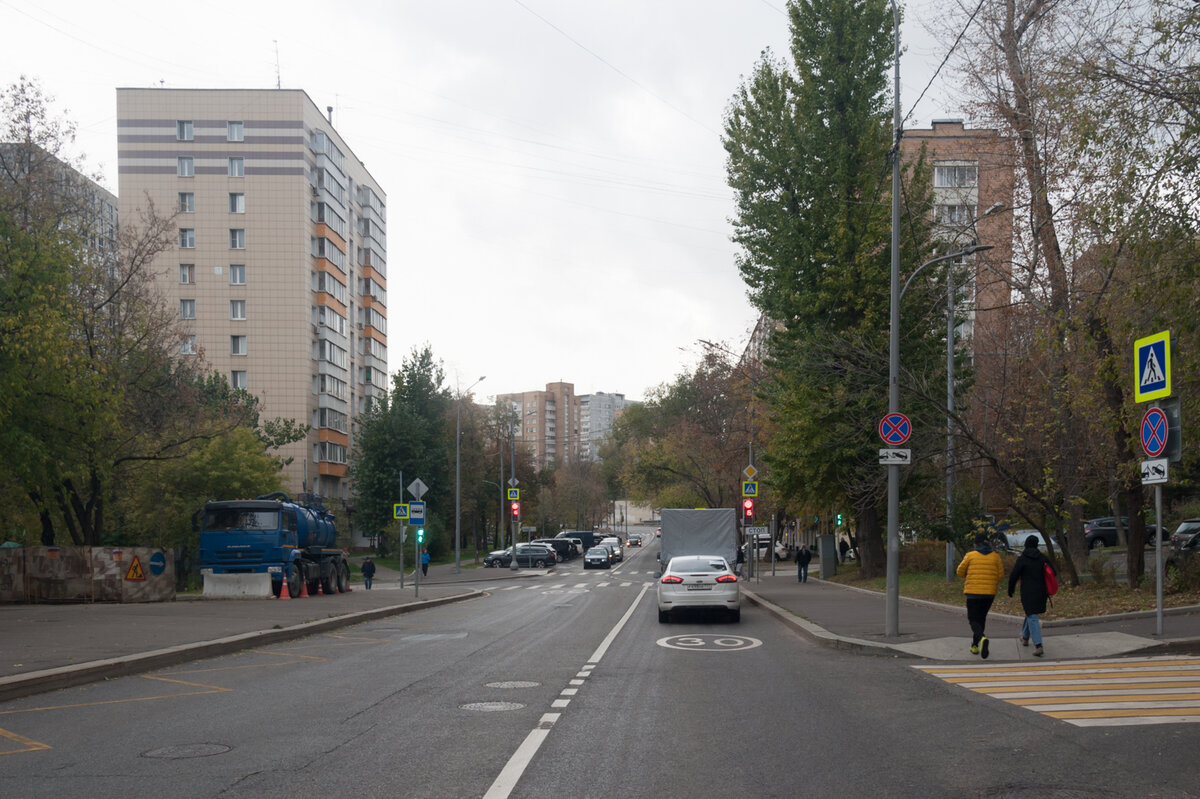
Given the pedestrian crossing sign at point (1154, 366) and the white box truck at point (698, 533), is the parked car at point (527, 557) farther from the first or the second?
the pedestrian crossing sign at point (1154, 366)

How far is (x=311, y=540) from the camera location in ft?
110

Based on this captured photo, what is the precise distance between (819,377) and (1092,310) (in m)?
11.0

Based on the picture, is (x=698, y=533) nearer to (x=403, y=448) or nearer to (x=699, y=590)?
(x=699, y=590)

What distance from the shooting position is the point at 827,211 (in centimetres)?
3294

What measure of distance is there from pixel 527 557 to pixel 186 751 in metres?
58.0

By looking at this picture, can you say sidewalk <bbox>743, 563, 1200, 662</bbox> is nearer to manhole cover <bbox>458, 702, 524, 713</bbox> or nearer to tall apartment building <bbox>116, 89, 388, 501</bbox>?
manhole cover <bbox>458, 702, 524, 713</bbox>

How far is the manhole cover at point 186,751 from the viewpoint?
25.7 feet

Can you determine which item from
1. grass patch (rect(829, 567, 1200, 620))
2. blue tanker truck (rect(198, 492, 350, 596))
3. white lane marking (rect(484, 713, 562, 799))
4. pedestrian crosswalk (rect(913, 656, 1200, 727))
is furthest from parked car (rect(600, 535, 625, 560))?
white lane marking (rect(484, 713, 562, 799))

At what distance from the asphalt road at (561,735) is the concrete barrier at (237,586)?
15.2 m

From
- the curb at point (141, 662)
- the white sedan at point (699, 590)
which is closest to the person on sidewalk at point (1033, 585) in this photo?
the white sedan at point (699, 590)

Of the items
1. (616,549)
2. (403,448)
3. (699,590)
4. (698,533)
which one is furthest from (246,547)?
(616,549)

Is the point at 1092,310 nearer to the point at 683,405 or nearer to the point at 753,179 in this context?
the point at 753,179

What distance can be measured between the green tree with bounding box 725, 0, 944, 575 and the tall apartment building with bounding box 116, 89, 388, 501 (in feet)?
123

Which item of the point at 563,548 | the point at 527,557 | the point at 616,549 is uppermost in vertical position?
the point at 527,557
